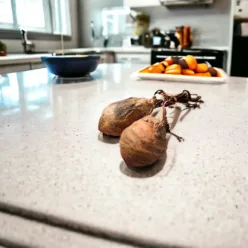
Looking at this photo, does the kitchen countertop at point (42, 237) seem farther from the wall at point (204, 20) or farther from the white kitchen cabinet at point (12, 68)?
the wall at point (204, 20)

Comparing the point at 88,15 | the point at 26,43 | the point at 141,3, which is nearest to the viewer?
the point at 26,43

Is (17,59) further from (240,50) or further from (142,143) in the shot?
(240,50)

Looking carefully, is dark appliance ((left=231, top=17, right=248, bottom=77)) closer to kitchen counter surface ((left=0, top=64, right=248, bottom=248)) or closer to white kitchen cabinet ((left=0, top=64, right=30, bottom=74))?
white kitchen cabinet ((left=0, top=64, right=30, bottom=74))

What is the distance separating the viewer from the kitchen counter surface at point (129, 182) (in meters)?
0.19

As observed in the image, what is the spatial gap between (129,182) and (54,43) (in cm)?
315

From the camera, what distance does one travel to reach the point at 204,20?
303 cm

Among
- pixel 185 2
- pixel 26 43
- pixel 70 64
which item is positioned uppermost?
pixel 185 2

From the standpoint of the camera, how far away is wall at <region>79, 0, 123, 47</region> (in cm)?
345

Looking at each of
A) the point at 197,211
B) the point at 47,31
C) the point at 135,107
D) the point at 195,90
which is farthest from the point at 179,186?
the point at 47,31

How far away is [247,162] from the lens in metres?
0.29

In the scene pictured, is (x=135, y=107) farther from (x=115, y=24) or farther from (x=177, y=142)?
(x=115, y=24)

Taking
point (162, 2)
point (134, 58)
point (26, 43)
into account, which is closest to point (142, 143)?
point (26, 43)

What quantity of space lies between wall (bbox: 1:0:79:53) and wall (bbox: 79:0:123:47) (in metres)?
0.09

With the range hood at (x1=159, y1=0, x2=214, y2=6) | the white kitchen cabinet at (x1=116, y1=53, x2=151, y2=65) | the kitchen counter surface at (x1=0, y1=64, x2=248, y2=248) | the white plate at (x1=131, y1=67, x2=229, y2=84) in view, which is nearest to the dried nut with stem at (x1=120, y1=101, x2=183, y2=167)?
the kitchen counter surface at (x1=0, y1=64, x2=248, y2=248)
